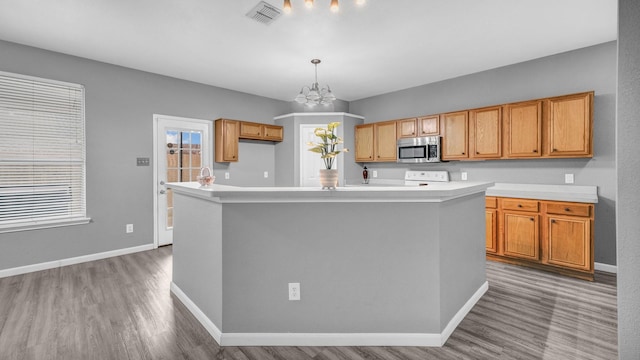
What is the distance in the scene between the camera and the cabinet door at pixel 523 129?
3824mm

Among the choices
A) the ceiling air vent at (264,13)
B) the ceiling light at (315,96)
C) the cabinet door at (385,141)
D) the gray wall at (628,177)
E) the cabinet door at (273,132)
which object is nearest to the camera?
the gray wall at (628,177)

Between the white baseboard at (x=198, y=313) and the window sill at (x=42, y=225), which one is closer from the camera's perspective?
the white baseboard at (x=198, y=313)

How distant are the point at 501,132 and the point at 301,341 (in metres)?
3.81

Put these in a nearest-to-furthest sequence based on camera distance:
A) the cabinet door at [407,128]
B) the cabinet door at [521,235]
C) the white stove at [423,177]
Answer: the cabinet door at [521,235]
the white stove at [423,177]
the cabinet door at [407,128]

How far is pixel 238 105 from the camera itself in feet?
18.7

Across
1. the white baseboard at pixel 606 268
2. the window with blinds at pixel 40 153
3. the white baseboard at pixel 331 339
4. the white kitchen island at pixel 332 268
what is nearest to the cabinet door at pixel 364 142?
the white baseboard at pixel 606 268

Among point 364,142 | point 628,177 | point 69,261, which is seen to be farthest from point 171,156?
point 628,177

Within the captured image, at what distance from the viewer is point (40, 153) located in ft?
12.3

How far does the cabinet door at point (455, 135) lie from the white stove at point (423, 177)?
12.6 inches

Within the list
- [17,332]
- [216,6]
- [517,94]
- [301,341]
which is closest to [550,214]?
[517,94]

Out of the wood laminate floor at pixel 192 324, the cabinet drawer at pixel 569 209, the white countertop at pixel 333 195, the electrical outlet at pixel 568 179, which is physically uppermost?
the electrical outlet at pixel 568 179

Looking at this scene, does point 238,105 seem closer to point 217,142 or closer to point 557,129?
point 217,142

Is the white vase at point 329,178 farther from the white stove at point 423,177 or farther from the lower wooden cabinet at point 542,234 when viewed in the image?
the white stove at point 423,177

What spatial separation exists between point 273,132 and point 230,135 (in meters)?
0.97
